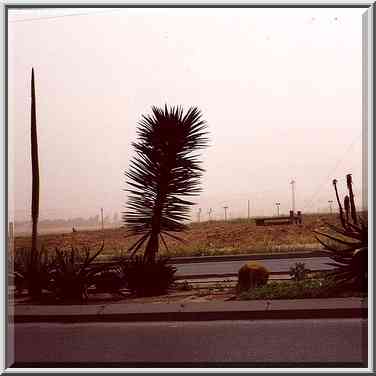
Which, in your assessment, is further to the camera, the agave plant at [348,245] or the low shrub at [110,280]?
the low shrub at [110,280]

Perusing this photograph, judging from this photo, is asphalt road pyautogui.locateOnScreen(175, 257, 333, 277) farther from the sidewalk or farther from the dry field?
the sidewalk

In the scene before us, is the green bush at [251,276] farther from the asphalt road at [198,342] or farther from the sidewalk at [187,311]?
the asphalt road at [198,342]

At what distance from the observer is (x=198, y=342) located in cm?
640

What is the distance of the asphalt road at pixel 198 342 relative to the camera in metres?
6.34

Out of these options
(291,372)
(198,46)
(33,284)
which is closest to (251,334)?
(291,372)

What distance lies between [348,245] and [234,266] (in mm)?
963

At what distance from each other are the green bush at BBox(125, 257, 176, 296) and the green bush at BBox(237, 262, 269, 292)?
571mm

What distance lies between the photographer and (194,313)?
6488 mm

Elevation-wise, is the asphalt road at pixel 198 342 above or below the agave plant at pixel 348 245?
below

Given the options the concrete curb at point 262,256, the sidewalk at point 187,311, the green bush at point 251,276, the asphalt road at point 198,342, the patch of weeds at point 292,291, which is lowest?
the asphalt road at point 198,342

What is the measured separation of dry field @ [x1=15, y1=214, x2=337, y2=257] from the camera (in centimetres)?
646

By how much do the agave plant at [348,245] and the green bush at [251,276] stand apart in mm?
536

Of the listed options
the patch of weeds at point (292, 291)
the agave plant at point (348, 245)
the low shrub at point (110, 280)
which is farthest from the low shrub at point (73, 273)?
the agave plant at point (348, 245)

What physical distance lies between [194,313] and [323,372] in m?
1.15
